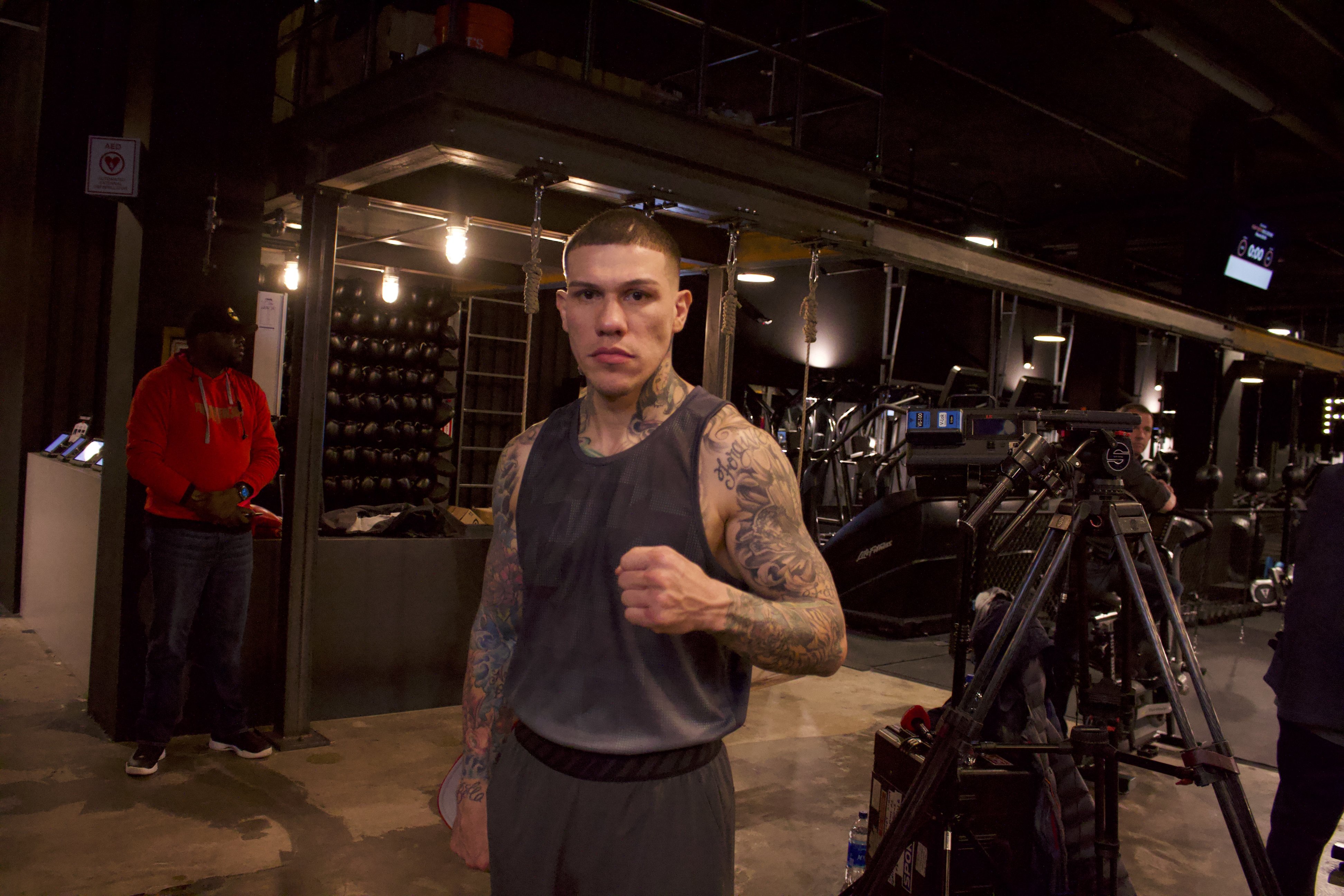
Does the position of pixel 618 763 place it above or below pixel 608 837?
above

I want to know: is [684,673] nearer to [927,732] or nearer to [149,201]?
[927,732]

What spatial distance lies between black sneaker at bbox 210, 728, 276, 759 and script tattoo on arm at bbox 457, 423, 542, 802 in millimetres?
2810

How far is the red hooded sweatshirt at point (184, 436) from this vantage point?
3523 mm

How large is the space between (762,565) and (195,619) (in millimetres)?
3341

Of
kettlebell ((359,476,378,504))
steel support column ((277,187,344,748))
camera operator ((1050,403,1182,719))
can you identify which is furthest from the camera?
kettlebell ((359,476,378,504))

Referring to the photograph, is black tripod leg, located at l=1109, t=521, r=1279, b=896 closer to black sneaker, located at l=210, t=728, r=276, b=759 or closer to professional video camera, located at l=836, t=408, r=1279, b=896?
professional video camera, located at l=836, t=408, r=1279, b=896

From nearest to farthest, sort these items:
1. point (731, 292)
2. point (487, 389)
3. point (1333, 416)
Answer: point (731, 292), point (487, 389), point (1333, 416)

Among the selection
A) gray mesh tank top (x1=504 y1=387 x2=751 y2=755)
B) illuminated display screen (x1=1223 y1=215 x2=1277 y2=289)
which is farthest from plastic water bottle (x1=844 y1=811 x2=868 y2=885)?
illuminated display screen (x1=1223 y1=215 x2=1277 y2=289)

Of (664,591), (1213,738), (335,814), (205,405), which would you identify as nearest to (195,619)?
(205,405)

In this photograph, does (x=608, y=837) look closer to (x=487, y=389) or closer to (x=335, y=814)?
(x=335, y=814)

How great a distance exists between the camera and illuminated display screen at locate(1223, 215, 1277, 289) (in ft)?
28.8

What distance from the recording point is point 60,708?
167 inches

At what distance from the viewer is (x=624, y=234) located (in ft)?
4.39

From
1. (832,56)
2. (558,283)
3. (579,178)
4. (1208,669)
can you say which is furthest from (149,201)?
(1208,669)
